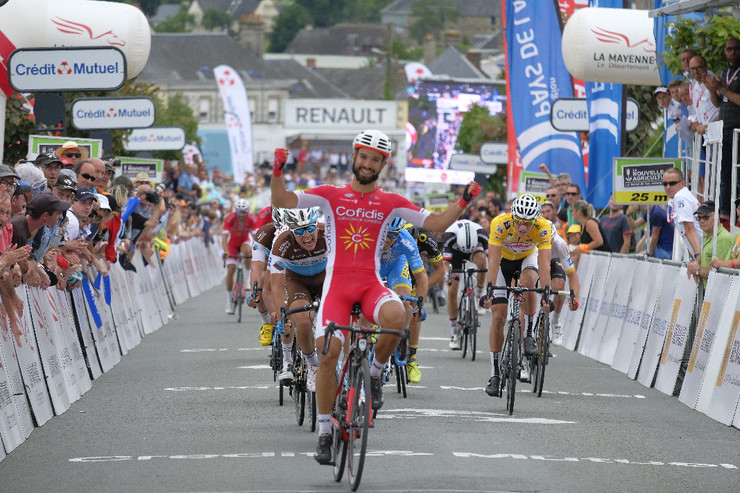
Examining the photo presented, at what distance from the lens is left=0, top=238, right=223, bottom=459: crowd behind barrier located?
1080 cm

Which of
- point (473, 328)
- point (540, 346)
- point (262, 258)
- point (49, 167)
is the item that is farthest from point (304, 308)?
point (473, 328)

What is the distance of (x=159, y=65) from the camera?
13838 centimetres

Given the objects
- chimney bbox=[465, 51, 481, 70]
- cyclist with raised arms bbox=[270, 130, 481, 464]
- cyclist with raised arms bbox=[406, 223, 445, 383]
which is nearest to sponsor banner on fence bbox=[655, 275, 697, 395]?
cyclist with raised arms bbox=[406, 223, 445, 383]

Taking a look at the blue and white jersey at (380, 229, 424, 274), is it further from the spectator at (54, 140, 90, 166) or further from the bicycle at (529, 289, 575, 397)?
the spectator at (54, 140, 90, 166)

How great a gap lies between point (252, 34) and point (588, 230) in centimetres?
14478

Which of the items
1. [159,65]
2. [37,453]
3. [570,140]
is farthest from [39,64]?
[159,65]

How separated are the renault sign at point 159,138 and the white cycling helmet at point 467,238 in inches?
339

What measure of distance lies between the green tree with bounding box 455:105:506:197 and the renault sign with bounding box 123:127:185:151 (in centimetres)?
1745

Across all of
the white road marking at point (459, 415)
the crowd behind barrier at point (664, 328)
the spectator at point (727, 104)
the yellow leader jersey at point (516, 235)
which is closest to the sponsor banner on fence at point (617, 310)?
the crowd behind barrier at point (664, 328)

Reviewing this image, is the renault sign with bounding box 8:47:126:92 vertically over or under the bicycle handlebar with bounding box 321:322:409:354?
over

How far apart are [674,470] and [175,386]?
20.0 ft

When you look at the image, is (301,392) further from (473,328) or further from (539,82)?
(539,82)

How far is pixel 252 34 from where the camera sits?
6457 inches

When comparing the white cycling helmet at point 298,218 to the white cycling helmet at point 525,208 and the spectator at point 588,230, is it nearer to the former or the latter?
the white cycling helmet at point 525,208
